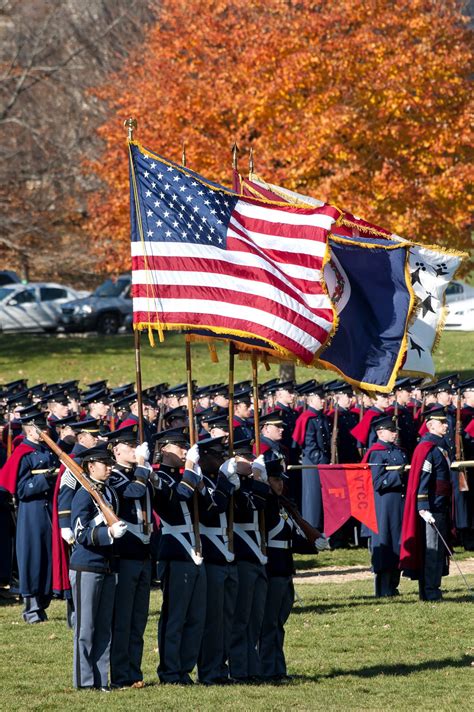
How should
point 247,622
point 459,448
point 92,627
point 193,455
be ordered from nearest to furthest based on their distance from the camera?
point 92,627
point 193,455
point 247,622
point 459,448

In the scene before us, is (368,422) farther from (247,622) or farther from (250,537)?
(247,622)

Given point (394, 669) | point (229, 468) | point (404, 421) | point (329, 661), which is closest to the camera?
point (229, 468)

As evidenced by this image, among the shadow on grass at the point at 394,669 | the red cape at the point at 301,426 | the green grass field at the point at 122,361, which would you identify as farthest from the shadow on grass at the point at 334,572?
the green grass field at the point at 122,361

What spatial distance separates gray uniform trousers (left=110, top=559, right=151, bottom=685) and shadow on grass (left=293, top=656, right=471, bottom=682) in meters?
1.35

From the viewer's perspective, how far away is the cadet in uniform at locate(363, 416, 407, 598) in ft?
48.8

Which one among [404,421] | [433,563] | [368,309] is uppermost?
[368,309]

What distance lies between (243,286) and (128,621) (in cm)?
269

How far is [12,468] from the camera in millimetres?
14250

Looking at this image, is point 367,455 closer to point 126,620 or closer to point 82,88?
point 126,620

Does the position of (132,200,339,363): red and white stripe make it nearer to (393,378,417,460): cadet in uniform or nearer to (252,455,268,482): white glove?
(252,455,268,482): white glove

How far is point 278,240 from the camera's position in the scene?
11000 mm

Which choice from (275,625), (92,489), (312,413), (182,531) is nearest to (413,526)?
(275,625)

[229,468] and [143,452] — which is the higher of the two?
[143,452]

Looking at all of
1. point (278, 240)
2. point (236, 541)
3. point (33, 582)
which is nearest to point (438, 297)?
point (278, 240)
